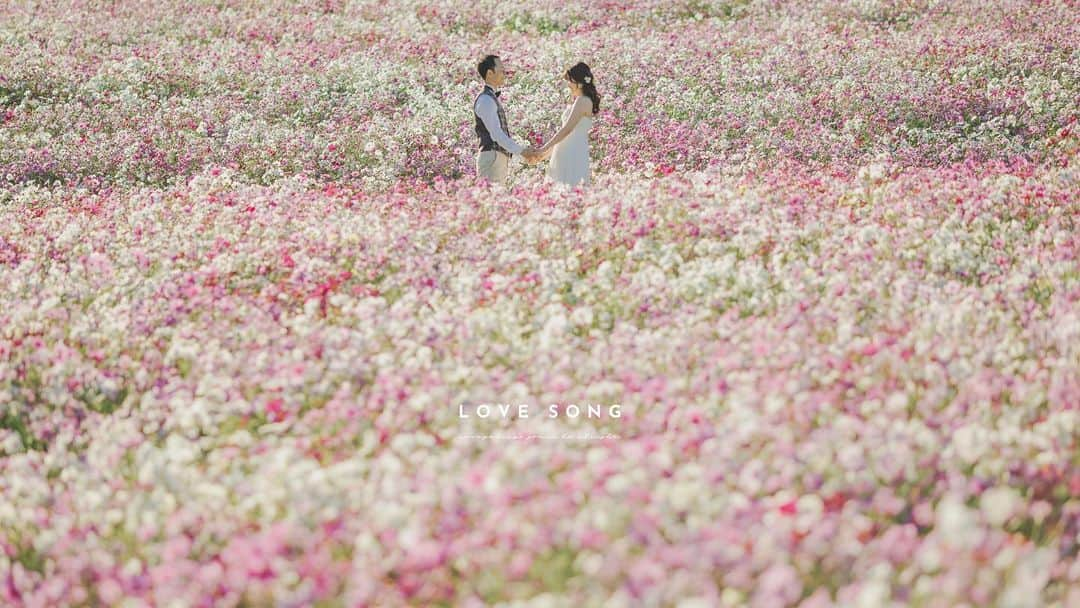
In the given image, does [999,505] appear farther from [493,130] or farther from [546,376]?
[493,130]

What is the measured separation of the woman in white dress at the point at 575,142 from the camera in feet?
35.5

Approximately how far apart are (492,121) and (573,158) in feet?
2.98

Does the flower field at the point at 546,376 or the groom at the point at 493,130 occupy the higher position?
the groom at the point at 493,130

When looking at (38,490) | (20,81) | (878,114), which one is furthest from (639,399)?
(20,81)

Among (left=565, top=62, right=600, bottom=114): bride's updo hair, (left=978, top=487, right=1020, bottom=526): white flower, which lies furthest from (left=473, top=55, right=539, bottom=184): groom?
(left=978, top=487, right=1020, bottom=526): white flower

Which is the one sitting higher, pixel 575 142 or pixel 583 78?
pixel 583 78

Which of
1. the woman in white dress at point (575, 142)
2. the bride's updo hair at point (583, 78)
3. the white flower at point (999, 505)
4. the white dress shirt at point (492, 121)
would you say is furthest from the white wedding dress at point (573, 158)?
the white flower at point (999, 505)

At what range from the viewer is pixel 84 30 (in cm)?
2234

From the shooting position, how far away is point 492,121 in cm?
1086

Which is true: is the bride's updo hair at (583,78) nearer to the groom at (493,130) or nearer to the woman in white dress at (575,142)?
the woman in white dress at (575,142)

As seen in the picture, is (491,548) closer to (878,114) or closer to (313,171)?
(313,171)

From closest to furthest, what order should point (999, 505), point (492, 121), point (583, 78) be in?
point (999, 505)
point (583, 78)
point (492, 121)

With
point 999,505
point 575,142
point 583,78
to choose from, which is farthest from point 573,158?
point 999,505

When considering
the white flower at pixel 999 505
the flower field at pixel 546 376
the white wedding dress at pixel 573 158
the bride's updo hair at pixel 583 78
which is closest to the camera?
the white flower at pixel 999 505
